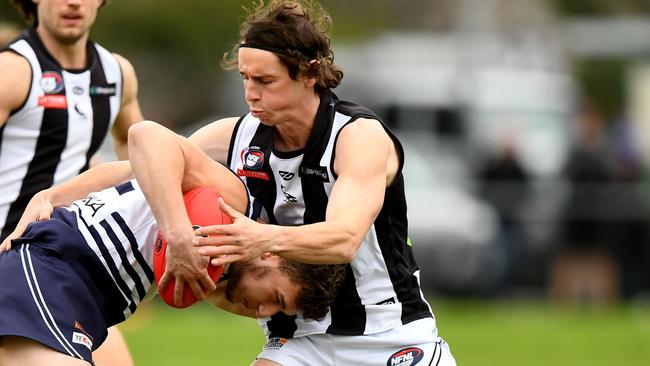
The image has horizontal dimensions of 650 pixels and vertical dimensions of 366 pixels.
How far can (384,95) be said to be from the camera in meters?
23.6

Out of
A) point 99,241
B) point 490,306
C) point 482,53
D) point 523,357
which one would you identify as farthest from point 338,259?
point 482,53

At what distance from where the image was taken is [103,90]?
24.4 ft

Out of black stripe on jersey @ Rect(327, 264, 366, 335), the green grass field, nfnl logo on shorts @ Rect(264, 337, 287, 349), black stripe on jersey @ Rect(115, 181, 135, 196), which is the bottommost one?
the green grass field

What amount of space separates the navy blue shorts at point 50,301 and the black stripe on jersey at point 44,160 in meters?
1.18

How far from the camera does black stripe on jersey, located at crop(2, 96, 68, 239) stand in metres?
7.13

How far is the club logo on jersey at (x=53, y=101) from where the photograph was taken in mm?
7105

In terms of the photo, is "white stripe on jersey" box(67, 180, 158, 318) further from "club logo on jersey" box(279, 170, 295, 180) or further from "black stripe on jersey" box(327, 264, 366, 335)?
"black stripe on jersey" box(327, 264, 366, 335)

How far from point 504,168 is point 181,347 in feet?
20.6

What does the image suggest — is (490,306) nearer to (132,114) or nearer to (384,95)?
(384,95)

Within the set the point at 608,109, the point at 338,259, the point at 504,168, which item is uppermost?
the point at 338,259

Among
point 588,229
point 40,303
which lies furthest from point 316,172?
point 588,229

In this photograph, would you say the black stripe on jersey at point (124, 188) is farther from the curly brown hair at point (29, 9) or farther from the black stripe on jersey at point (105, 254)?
the curly brown hair at point (29, 9)

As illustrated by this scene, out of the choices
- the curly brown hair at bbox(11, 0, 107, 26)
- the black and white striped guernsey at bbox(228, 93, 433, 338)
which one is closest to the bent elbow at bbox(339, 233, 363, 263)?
the black and white striped guernsey at bbox(228, 93, 433, 338)

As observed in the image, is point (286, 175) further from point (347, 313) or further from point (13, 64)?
point (13, 64)
